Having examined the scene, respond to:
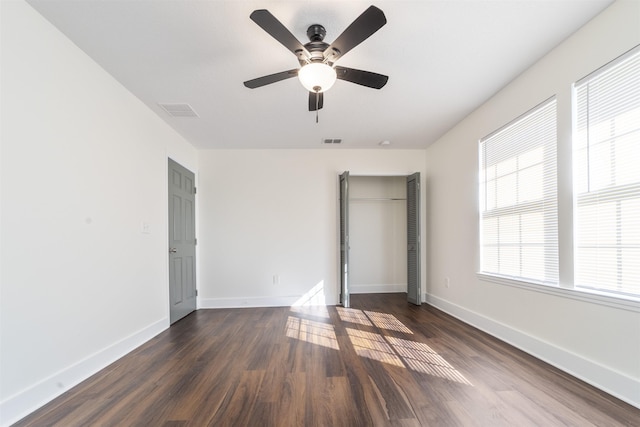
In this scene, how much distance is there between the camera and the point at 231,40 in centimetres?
204

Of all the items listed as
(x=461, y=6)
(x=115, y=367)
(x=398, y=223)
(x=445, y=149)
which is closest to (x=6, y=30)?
(x=115, y=367)

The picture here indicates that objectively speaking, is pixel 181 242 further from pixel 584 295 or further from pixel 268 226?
pixel 584 295

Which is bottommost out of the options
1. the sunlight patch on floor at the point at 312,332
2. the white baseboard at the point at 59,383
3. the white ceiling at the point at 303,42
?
the sunlight patch on floor at the point at 312,332

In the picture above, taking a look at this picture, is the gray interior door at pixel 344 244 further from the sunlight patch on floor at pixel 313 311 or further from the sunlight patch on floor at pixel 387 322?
the sunlight patch on floor at pixel 387 322

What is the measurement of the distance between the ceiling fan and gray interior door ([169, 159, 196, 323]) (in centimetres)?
230

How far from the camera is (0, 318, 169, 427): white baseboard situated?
160cm

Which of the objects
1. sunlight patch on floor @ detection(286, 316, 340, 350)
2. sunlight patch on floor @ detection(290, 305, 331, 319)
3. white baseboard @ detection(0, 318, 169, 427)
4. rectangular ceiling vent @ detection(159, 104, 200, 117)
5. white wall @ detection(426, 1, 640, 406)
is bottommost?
sunlight patch on floor @ detection(290, 305, 331, 319)

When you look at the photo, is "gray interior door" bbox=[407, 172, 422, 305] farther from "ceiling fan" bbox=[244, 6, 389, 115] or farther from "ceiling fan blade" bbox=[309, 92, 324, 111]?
"ceiling fan" bbox=[244, 6, 389, 115]

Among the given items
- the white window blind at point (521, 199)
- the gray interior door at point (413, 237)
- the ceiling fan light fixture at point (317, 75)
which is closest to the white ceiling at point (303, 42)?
the ceiling fan light fixture at point (317, 75)

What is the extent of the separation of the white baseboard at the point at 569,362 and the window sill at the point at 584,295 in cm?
43

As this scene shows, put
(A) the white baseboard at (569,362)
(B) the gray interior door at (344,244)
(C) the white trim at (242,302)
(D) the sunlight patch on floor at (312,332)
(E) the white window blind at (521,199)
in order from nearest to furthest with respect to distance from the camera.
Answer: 1. (A) the white baseboard at (569,362)
2. (E) the white window blind at (521,199)
3. (D) the sunlight patch on floor at (312,332)
4. (B) the gray interior door at (344,244)
5. (C) the white trim at (242,302)

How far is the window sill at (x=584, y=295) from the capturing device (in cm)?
174

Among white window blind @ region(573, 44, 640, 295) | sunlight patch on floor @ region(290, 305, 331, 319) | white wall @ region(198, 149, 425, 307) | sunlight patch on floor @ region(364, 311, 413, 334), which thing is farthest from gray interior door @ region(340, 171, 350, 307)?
white window blind @ region(573, 44, 640, 295)

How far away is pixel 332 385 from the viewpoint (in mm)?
1999
